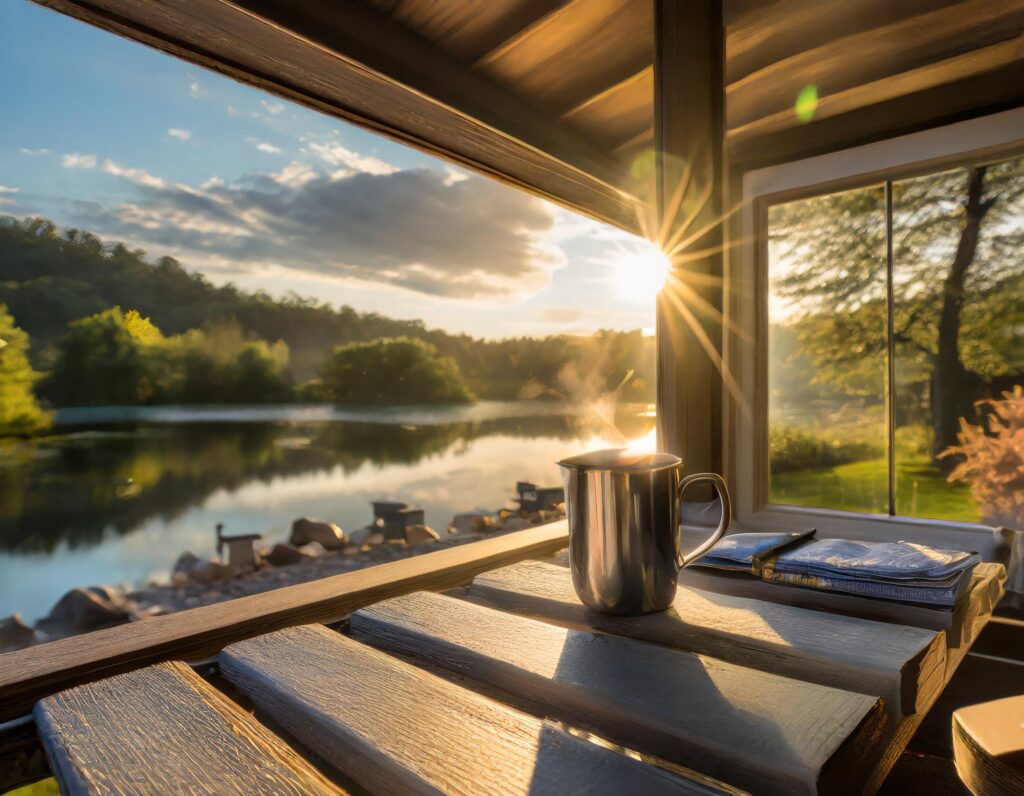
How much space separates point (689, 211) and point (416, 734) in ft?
4.72

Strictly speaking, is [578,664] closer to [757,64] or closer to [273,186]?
[757,64]

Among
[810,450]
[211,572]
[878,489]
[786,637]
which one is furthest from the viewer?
[211,572]

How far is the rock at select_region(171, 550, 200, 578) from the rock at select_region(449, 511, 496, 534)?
4.86 m

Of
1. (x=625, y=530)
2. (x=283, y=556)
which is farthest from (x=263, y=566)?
(x=625, y=530)

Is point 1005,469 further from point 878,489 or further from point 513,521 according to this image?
point 513,521

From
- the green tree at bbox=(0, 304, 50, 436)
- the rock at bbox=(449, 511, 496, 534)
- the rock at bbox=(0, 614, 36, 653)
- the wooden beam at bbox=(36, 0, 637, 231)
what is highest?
the wooden beam at bbox=(36, 0, 637, 231)

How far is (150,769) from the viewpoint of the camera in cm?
39

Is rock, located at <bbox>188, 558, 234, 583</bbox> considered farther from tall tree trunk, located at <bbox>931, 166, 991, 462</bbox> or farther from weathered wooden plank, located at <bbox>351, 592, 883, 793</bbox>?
tall tree trunk, located at <bbox>931, 166, 991, 462</bbox>

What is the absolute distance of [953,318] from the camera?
8945 millimetres

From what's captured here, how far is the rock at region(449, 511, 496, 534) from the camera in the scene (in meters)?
11.9

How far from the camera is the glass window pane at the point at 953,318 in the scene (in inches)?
332

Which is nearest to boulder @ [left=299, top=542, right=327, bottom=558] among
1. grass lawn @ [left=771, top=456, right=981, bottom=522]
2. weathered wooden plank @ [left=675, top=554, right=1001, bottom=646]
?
grass lawn @ [left=771, top=456, right=981, bottom=522]

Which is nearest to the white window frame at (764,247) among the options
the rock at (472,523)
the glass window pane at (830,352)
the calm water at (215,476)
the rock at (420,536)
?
the calm water at (215,476)

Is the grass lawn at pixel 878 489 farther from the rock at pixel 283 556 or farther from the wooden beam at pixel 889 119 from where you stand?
the rock at pixel 283 556
